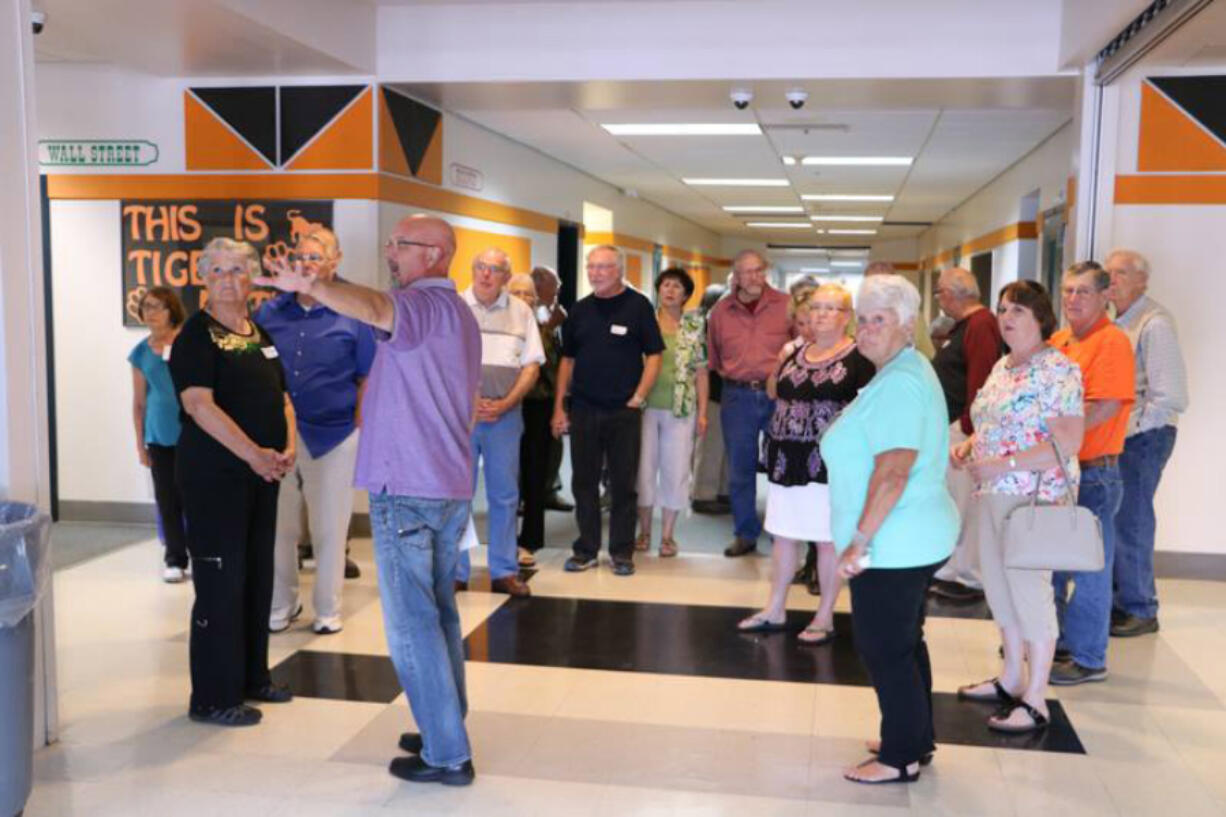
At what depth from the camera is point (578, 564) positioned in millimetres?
6117

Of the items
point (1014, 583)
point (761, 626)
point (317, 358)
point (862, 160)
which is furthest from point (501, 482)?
point (862, 160)

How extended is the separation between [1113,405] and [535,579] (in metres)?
2.97

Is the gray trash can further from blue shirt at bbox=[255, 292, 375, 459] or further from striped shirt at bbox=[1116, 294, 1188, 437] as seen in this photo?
striped shirt at bbox=[1116, 294, 1188, 437]

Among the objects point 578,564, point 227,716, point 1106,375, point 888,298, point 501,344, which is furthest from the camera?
point 578,564

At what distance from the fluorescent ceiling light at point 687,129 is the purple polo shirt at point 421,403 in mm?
6004

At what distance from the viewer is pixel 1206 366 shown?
236 inches

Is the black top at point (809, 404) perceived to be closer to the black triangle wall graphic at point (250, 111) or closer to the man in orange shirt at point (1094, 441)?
the man in orange shirt at point (1094, 441)

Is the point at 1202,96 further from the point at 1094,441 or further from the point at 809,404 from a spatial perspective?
the point at 809,404

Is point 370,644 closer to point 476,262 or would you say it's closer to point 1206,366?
point 476,262

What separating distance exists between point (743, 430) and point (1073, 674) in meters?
2.42

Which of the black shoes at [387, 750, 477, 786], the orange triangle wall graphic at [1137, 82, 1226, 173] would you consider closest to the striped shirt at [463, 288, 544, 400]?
the black shoes at [387, 750, 477, 786]

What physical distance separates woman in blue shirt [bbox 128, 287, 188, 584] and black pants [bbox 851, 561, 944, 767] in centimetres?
378

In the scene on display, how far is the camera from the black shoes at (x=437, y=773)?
11.2ft

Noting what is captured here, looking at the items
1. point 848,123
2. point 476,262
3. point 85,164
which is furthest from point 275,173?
point 848,123
